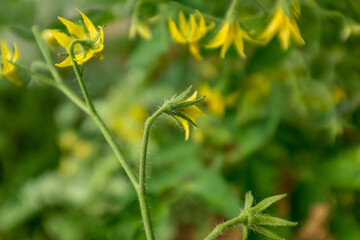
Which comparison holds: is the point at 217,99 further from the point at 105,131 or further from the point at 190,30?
the point at 105,131

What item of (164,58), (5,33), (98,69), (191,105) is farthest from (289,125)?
(5,33)

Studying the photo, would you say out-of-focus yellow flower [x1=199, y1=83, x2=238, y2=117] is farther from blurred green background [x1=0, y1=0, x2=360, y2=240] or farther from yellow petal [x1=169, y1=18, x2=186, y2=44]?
yellow petal [x1=169, y1=18, x2=186, y2=44]

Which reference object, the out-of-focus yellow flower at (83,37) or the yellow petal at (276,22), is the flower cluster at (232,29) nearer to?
the yellow petal at (276,22)

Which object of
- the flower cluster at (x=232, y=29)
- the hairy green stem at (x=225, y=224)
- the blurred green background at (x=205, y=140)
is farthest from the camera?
the blurred green background at (x=205, y=140)

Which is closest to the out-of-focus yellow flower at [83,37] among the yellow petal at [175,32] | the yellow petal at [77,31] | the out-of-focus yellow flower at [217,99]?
the yellow petal at [77,31]

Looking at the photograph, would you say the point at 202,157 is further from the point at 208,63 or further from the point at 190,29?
the point at 190,29

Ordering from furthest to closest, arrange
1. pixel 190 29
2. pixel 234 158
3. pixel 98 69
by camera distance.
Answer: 1. pixel 98 69
2. pixel 234 158
3. pixel 190 29

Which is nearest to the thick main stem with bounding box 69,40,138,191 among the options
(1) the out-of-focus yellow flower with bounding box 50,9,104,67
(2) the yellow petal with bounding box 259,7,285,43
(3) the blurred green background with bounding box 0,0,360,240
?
(1) the out-of-focus yellow flower with bounding box 50,9,104,67

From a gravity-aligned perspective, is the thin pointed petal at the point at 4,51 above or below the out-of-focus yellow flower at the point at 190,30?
above
